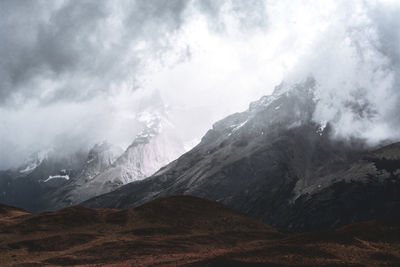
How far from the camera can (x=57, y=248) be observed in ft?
281

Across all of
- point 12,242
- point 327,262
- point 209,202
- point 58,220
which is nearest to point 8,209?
point 58,220

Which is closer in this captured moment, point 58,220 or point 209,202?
point 58,220

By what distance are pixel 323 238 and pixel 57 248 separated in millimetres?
49763

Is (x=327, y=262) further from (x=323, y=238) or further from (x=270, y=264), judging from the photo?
(x=323, y=238)

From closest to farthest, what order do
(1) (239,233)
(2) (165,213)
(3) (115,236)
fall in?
(3) (115,236), (1) (239,233), (2) (165,213)

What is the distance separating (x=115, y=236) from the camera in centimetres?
9350

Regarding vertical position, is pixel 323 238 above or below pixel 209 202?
below

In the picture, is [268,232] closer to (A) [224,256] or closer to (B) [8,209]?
(A) [224,256]

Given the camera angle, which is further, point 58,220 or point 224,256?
point 58,220

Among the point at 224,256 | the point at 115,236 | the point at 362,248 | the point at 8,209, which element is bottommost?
the point at 362,248

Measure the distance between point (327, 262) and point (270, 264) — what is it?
23.8 feet

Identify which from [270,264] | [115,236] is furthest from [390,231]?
[115,236]

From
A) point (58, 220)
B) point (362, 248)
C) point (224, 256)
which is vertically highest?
point (58, 220)

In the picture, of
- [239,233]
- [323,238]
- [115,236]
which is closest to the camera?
[323,238]
